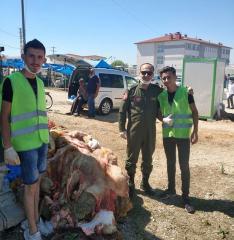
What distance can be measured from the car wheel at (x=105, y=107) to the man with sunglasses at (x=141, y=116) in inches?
351

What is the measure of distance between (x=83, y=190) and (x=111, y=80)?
421 inches

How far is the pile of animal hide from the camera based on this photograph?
402cm

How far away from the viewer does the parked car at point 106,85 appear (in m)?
14.3

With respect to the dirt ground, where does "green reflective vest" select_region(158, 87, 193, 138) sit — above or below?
above

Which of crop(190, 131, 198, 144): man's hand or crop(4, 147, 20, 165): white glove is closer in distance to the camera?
crop(4, 147, 20, 165): white glove

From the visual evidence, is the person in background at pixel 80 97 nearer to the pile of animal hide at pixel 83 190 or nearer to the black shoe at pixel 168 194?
the black shoe at pixel 168 194

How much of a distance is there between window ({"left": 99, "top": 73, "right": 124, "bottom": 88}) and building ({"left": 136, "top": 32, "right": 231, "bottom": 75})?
62.3 m

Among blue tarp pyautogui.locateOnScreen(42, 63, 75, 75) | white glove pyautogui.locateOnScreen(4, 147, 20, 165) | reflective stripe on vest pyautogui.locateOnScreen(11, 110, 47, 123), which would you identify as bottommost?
white glove pyautogui.locateOnScreen(4, 147, 20, 165)

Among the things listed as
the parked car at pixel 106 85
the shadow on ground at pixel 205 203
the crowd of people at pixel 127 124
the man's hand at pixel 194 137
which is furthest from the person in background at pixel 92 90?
the man's hand at pixel 194 137

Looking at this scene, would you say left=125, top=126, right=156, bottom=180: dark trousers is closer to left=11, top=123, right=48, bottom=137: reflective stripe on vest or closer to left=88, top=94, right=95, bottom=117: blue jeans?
left=11, top=123, right=48, bottom=137: reflective stripe on vest

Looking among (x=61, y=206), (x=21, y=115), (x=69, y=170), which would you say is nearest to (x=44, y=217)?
(x=61, y=206)

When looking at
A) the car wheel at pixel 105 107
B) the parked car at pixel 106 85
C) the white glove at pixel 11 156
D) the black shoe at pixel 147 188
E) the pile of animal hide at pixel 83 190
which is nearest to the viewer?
the white glove at pixel 11 156

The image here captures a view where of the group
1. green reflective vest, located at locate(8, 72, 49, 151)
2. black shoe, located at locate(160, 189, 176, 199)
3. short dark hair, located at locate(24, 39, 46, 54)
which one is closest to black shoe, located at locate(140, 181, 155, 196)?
black shoe, located at locate(160, 189, 176, 199)

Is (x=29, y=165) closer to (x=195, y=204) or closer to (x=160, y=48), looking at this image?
(x=195, y=204)
